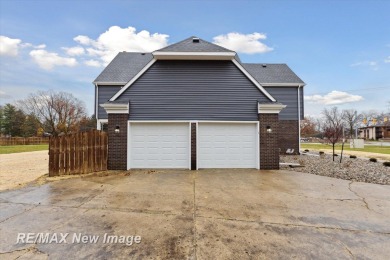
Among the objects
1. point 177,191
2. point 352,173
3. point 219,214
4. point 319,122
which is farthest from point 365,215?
point 319,122

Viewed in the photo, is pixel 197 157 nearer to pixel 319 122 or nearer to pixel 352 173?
pixel 352 173

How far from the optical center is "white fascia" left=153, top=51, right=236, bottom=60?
905 centimetres

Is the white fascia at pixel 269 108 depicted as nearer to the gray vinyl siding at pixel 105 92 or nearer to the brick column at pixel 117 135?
the brick column at pixel 117 135

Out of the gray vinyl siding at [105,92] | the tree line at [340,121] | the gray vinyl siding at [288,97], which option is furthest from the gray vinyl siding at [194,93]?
the tree line at [340,121]

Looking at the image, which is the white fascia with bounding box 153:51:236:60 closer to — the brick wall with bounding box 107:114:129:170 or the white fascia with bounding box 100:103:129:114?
the white fascia with bounding box 100:103:129:114

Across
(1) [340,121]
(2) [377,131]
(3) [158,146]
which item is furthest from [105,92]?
(2) [377,131]

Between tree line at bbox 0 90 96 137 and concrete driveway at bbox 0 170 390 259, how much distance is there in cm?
4208

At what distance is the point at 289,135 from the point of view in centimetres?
1647

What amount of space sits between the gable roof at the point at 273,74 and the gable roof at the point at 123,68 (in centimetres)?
970

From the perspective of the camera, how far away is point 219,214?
4.23 metres

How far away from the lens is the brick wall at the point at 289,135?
1641 centimetres

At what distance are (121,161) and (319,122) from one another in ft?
231

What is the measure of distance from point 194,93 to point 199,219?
6.59m

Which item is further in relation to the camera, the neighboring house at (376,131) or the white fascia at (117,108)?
the neighboring house at (376,131)
